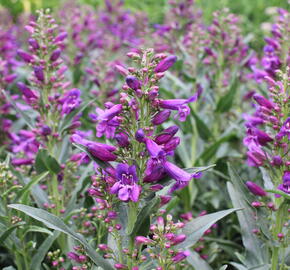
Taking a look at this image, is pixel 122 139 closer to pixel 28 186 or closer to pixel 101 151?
pixel 101 151

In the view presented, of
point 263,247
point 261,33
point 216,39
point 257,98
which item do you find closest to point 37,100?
point 257,98

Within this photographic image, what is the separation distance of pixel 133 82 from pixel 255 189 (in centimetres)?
140

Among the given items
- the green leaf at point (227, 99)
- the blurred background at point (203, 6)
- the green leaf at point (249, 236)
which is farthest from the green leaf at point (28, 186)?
the blurred background at point (203, 6)

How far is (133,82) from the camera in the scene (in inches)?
106

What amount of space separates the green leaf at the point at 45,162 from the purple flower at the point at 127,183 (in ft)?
4.23

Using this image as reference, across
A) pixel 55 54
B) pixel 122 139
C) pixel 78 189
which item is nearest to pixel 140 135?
pixel 122 139

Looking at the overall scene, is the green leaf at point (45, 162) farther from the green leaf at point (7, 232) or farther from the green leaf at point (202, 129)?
the green leaf at point (202, 129)

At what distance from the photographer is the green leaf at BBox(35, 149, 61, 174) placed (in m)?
3.83

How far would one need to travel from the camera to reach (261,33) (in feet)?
40.5

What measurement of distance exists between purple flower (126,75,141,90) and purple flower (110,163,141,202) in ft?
1.44

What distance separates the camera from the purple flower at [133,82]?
2658 millimetres

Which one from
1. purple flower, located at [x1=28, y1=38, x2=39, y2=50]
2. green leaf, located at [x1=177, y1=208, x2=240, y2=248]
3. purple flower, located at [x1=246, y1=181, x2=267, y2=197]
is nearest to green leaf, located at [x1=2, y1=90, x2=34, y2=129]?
purple flower, located at [x1=28, y1=38, x2=39, y2=50]

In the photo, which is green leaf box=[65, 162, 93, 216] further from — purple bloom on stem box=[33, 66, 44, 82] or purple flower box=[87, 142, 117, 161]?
purple flower box=[87, 142, 117, 161]

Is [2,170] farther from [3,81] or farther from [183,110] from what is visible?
[3,81]
